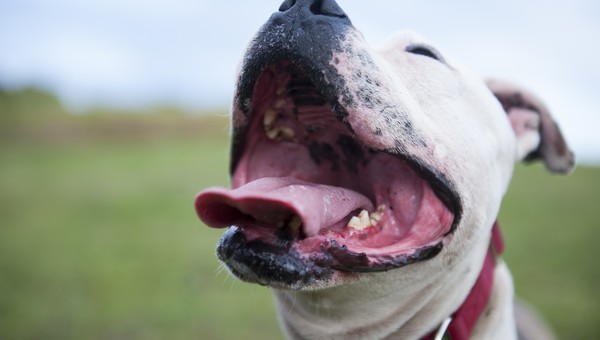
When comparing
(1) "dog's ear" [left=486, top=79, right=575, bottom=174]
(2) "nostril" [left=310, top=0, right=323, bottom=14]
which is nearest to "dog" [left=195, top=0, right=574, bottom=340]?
(2) "nostril" [left=310, top=0, right=323, bottom=14]

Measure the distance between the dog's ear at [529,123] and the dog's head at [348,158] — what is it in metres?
0.39

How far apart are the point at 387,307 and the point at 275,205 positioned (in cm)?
72

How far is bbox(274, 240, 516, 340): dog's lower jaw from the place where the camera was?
84.8 inches

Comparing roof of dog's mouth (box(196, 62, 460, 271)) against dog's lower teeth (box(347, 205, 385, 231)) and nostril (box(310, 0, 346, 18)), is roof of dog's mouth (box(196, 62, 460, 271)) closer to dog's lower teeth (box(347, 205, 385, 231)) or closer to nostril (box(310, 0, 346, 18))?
dog's lower teeth (box(347, 205, 385, 231))

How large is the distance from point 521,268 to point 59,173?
1158 centimetres

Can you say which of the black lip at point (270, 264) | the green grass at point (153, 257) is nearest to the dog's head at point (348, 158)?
the black lip at point (270, 264)

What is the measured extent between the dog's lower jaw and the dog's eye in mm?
894

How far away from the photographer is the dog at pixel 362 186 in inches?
73.8

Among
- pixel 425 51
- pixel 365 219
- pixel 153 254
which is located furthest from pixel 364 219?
pixel 153 254

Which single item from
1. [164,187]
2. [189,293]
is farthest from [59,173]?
[189,293]

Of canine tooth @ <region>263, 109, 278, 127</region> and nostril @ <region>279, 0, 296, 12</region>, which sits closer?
nostril @ <region>279, 0, 296, 12</region>

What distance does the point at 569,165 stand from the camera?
9.81ft

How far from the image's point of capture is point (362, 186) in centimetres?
239

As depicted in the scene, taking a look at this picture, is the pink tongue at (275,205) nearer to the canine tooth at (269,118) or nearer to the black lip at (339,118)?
the black lip at (339,118)
